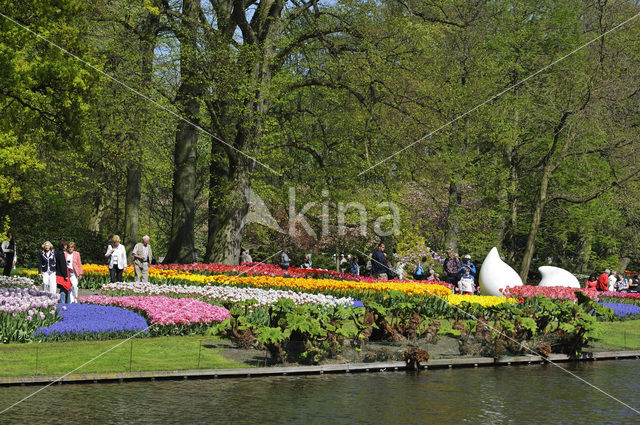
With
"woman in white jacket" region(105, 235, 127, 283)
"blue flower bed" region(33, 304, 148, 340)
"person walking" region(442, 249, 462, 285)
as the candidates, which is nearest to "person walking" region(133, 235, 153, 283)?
"woman in white jacket" region(105, 235, 127, 283)

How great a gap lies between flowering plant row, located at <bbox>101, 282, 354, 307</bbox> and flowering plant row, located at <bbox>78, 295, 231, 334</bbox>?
59.3 inches

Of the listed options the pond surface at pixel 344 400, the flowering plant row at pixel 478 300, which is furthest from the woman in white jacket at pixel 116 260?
the pond surface at pixel 344 400

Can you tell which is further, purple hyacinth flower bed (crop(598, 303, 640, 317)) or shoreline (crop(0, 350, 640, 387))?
purple hyacinth flower bed (crop(598, 303, 640, 317))

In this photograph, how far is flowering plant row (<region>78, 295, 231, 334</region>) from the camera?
621 inches

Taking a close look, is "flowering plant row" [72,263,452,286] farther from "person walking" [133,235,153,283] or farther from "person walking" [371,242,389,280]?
"person walking" [133,235,153,283]

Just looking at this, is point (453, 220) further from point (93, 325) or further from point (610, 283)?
point (93, 325)

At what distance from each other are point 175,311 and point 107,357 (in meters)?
3.34

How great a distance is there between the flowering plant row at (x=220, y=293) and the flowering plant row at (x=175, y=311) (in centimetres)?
151

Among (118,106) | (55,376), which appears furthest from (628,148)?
(55,376)

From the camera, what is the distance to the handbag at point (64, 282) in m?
17.9

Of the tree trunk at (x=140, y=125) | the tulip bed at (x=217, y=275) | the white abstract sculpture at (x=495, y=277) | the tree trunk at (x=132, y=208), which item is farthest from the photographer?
the tree trunk at (x=132, y=208)

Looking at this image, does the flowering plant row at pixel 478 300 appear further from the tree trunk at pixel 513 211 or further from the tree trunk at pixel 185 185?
the tree trunk at pixel 513 211

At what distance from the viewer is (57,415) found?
9.47 m

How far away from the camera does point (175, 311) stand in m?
16.2
